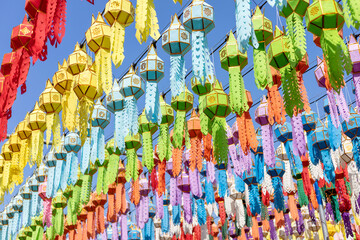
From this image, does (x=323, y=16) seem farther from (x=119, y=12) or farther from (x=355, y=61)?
(x=119, y=12)

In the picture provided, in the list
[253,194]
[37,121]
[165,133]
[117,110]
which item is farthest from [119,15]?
[253,194]

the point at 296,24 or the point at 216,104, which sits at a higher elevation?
the point at 216,104

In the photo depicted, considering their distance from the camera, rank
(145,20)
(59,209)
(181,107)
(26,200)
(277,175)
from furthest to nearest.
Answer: (26,200) → (59,209) → (277,175) → (181,107) → (145,20)

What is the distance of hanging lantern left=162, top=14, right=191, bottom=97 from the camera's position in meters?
4.29

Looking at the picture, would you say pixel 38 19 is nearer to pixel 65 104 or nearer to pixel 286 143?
pixel 65 104

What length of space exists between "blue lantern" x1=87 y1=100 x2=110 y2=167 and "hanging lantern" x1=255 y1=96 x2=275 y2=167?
2.23 metres

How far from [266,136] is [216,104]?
79 centimetres

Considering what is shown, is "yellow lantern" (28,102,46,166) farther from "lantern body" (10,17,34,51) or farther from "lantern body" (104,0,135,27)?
"lantern body" (104,0,135,27)

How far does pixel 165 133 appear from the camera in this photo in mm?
6188

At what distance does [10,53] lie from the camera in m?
5.10

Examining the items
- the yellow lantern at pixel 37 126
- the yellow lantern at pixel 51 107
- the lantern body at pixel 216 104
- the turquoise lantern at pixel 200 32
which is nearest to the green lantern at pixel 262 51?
the turquoise lantern at pixel 200 32

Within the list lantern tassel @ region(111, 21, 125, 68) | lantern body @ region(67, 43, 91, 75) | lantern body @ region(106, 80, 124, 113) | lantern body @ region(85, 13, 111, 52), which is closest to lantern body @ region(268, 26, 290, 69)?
lantern tassel @ region(111, 21, 125, 68)

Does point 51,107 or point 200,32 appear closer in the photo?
point 200,32

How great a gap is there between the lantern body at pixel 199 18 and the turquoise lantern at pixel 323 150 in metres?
3.30
